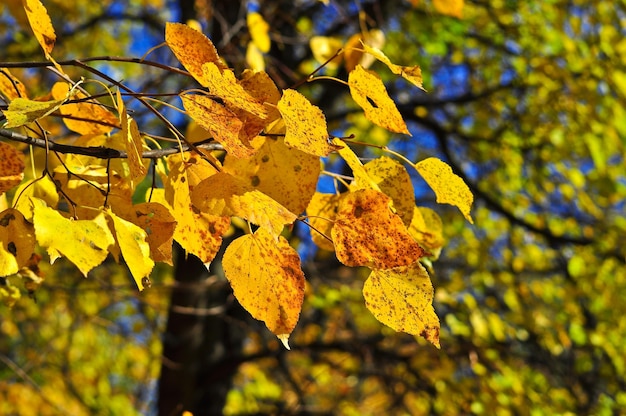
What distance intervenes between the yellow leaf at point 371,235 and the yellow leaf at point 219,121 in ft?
0.36

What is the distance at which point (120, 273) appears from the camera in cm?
404

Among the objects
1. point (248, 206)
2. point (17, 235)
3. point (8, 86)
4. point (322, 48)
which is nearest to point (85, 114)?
point (8, 86)

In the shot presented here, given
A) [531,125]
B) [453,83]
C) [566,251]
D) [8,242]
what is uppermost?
[8,242]

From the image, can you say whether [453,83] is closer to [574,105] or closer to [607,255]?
[574,105]

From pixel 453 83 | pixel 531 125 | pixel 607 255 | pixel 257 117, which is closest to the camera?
pixel 257 117

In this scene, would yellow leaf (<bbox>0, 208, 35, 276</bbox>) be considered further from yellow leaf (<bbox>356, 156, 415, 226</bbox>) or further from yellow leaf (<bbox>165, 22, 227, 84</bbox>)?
yellow leaf (<bbox>356, 156, 415, 226</bbox>)

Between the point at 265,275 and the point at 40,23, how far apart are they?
0.29 m

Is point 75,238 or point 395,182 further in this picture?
point 395,182

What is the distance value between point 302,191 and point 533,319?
268cm

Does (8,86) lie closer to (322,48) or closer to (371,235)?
(371,235)

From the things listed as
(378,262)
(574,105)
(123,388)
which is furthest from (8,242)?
(123,388)

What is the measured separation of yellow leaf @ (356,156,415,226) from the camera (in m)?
0.68

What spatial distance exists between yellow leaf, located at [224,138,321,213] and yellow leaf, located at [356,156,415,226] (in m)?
0.10

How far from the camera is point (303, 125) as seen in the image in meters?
0.52
